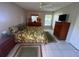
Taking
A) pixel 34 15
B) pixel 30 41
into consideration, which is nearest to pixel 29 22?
pixel 34 15

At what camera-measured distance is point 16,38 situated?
3.64 m

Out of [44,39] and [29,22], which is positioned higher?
[29,22]

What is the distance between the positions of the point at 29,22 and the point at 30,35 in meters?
4.85

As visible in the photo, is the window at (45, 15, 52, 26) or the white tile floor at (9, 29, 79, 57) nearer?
the white tile floor at (9, 29, 79, 57)

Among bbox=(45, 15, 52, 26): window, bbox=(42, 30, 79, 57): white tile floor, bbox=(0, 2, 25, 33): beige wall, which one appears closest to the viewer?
bbox=(42, 30, 79, 57): white tile floor

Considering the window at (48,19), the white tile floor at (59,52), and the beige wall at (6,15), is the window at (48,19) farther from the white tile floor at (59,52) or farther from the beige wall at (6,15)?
the white tile floor at (59,52)

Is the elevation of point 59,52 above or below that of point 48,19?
below

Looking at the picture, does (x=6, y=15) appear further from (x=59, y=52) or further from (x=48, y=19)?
(x=48, y=19)

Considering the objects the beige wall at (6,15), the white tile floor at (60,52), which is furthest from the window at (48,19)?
the white tile floor at (60,52)

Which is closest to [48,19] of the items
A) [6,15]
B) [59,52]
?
[6,15]

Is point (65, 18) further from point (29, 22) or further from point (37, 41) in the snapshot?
point (29, 22)

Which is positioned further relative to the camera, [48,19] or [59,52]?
[48,19]

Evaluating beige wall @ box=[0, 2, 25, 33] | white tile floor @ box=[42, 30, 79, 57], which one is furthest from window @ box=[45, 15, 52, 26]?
white tile floor @ box=[42, 30, 79, 57]

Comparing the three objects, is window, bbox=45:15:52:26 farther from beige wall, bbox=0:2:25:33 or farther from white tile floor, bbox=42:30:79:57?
white tile floor, bbox=42:30:79:57
